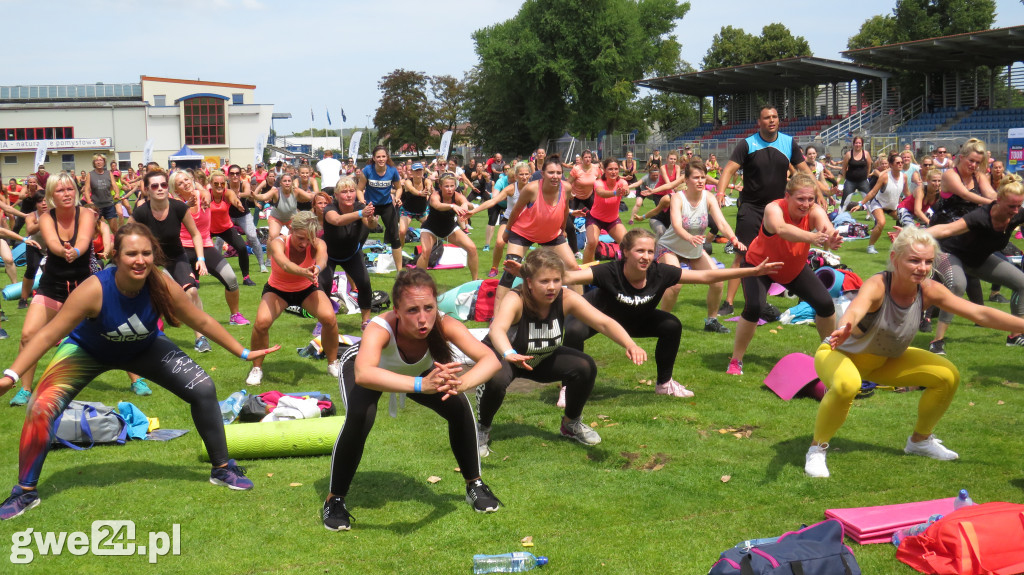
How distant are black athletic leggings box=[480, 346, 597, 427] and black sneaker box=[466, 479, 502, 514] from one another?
3.03 feet

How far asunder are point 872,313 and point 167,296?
4.35 meters

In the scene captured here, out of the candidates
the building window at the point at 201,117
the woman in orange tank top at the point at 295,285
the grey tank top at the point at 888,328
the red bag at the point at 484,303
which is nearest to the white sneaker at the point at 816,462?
the grey tank top at the point at 888,328

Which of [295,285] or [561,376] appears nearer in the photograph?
[561,376]

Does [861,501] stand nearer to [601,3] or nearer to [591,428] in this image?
[591,428]

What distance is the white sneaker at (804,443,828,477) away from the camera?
5273 mm

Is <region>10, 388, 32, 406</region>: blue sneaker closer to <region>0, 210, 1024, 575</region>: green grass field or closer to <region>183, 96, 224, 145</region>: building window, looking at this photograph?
<region>0, 210, 1024, 575</region>: green grass field

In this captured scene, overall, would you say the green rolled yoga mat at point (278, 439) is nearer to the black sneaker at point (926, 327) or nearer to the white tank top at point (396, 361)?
the white tank top at point (396, 361)

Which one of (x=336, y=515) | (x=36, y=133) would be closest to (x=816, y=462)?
(x=336, y=515)

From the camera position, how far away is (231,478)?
532 cm

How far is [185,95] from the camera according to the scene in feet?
264

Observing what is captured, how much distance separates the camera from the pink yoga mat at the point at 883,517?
171 inches

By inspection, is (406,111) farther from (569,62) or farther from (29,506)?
(29,506)

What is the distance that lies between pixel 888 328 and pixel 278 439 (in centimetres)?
413

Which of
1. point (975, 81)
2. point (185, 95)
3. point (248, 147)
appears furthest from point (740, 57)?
point (185, 95)
